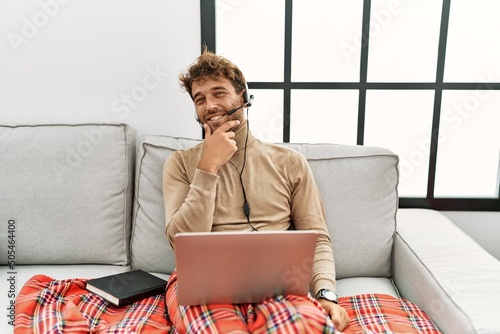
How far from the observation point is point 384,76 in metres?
1.75

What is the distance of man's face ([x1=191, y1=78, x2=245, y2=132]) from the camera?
1.27 metres

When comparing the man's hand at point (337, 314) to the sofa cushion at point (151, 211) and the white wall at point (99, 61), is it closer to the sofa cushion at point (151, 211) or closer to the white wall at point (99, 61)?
the sofa cushion at point (151, 211)

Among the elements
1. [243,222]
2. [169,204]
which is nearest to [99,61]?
[169,204]

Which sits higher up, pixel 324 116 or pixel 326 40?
pixel 326 40

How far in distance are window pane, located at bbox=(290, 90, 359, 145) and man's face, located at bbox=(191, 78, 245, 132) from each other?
55cm

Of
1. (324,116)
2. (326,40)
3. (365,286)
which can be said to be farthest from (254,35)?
(365,286)

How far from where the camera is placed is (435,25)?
169cm

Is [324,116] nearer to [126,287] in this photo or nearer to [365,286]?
[365,286]

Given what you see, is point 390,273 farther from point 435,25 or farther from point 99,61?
point 99,61

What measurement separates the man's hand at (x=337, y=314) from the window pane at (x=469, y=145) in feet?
3.23

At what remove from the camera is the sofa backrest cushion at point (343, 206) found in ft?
4.63

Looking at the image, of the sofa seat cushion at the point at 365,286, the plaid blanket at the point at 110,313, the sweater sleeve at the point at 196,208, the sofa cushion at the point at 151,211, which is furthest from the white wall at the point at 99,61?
the sofa seat cushion at the point at 365,286

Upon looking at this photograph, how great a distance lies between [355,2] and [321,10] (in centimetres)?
15

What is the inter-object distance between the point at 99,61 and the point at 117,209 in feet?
2.07
